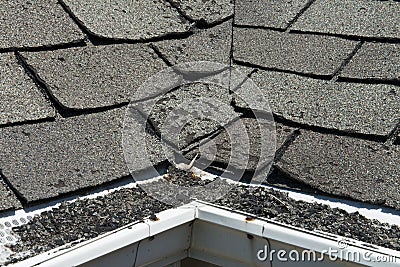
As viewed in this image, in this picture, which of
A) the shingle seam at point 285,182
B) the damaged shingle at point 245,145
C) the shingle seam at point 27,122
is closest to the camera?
the shingle seam at point 27,122

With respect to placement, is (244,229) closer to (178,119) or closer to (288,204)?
(288,204)

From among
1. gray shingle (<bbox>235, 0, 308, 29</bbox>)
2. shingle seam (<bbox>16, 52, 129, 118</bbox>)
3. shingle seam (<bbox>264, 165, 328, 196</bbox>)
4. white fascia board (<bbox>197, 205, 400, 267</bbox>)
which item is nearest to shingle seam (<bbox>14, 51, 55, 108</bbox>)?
shingle seam (<bbox>16, 52, 129, 118</bbox>)

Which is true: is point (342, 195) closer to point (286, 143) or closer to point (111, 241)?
point (286, 143)

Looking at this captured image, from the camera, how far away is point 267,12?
2.77m

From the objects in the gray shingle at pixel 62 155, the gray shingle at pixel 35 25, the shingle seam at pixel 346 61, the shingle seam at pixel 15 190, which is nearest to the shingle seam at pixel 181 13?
the gray shingle at pixel 35 25

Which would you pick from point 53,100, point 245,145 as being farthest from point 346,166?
point 53,100

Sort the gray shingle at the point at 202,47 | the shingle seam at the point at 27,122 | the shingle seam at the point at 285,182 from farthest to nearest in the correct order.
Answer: the gray shingle at the point at 202,47
the shingle seam at the point at 285,182
the shingle seam at the point at 27,122

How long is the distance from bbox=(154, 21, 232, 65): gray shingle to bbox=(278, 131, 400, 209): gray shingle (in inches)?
18.7

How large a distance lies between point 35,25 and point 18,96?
31cm

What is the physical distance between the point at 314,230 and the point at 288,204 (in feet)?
0.56

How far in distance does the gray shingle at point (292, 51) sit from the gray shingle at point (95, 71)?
34 cm

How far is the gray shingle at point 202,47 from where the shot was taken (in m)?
2.52

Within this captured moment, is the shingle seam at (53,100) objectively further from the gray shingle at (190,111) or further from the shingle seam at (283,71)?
the shingle seam at (283,71)

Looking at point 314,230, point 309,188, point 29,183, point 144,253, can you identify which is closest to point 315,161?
point 309,188
